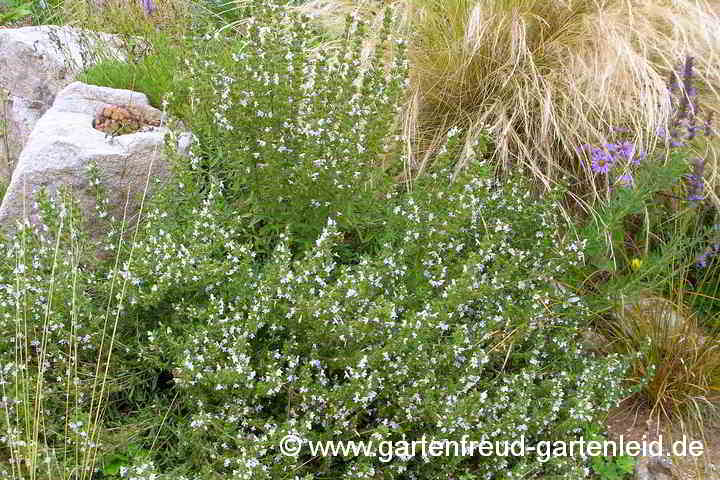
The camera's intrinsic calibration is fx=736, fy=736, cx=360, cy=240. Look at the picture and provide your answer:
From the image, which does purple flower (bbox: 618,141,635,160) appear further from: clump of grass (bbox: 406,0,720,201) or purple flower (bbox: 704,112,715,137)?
purple flower (bbox: 704,112,715,137)

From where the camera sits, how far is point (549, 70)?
385 centimetres

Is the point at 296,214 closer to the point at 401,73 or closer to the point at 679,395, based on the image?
the point at 401,73

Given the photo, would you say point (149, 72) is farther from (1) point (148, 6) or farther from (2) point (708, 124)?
(2) point (708, 124)

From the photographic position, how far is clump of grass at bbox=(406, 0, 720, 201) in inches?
140

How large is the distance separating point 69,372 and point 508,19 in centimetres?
278

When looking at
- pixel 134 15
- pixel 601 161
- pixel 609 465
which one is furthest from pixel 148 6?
pixel 609 465

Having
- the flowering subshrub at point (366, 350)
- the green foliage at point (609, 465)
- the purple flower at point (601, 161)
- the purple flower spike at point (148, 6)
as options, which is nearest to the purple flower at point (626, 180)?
the purple flower at point (601, 161)

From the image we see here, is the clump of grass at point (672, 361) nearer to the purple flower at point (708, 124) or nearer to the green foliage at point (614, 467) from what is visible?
the green foliage at point (614, 467)

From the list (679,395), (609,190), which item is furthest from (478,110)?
(679,395)

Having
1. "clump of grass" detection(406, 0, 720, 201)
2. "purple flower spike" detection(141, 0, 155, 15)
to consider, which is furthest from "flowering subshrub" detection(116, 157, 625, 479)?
"purple flower spike" detection(141, 0, 155, 15)

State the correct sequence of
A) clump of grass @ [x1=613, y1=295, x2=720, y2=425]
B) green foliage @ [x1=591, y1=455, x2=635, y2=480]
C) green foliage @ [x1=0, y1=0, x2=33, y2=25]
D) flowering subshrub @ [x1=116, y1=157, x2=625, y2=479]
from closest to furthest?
flowering subshrub @ [x1=116, y1=157, x2=625, y2=479], green foliage @ [x1=591, y1=455, x2=635, y2=480], clump of grass @ [x1=613, y1=295, x2=720, y2=425], green foliage @ [x1=0, y1=0, x2=33, y2=25]

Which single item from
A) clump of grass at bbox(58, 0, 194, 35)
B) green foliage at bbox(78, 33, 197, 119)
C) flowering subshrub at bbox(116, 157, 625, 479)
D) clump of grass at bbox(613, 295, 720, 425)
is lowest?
clump of grass at bbox(613, 295, 720, 425)

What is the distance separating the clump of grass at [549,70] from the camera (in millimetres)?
3555

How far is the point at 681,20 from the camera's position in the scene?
3.80 m
